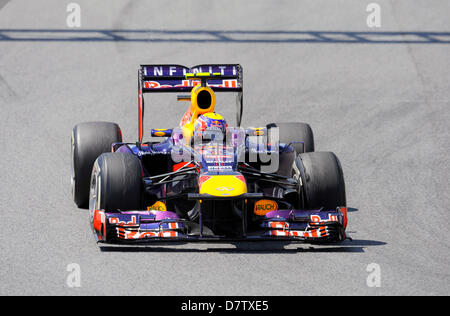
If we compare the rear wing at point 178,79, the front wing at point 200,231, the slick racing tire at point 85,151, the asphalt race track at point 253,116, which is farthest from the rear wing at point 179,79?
the front wing at point 200,231

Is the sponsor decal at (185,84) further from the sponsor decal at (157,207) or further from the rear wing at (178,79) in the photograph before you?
the sponsor decal at (157,207)

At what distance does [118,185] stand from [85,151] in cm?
223

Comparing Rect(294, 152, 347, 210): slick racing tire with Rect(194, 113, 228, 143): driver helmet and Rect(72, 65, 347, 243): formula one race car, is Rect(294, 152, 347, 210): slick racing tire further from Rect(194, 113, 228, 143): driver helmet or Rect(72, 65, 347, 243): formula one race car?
Rect(194, 113, 228, 143): driver helmet

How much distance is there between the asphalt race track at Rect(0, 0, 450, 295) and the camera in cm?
927

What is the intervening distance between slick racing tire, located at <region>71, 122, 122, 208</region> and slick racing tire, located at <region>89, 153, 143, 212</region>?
1.78 metres

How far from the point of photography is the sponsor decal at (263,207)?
433 inches

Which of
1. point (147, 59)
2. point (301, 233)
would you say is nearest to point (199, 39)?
point (147, 59)

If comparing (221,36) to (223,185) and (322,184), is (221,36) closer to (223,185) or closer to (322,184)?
(322,184)

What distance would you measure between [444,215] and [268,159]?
8.04 feet

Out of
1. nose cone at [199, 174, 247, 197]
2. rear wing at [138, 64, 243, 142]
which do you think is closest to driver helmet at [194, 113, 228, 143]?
rear wing at [138, 64, 243, 142]

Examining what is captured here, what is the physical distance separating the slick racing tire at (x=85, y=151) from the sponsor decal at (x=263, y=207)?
8.22 ft

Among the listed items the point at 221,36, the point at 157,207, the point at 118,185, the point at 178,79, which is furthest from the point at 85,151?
the point at 221,36
